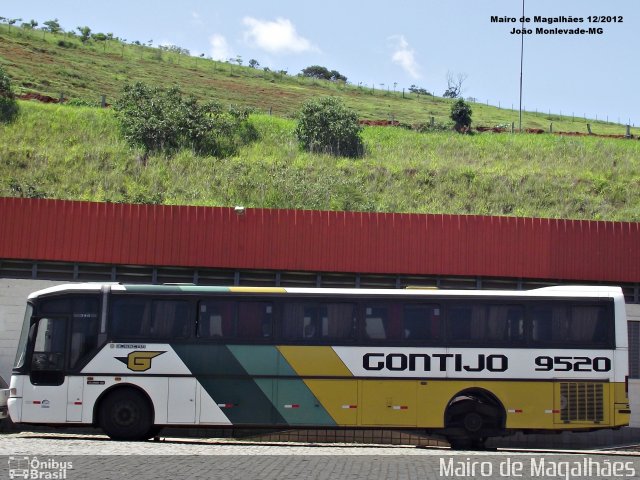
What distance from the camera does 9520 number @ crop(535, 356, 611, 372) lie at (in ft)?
61.5

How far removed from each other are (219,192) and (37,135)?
13613mm

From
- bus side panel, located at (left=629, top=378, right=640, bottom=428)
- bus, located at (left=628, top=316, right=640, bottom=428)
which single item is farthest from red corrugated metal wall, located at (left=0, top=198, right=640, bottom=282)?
bus side panel, located at (left=629, top=378, right=640, bottom=428)

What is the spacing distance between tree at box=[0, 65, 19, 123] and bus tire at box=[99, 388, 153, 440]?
36.0 metres

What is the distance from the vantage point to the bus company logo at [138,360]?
1858cm

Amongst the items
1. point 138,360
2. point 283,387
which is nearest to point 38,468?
point 138,360

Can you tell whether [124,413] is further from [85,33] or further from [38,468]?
[85,33]

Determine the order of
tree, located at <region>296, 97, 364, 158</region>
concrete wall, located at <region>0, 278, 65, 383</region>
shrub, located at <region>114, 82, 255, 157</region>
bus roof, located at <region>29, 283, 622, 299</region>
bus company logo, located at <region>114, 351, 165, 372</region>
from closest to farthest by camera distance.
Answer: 1. bus company logo, located at <region>114, 351, 165, 372</region>
2. bus roof, located at <region>29, 283, 622, 299</region>
3. concrete wall, located at <region>0, 278, 65, 383</region>
4. shrub, located at <region>114, 82, 255, 157</region>
5. tree, located at <region>296, 97, 364, 158</region>

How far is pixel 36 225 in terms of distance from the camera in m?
23.7

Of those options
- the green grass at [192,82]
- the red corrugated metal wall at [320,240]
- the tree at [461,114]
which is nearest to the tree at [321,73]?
the green grass at [192,82]

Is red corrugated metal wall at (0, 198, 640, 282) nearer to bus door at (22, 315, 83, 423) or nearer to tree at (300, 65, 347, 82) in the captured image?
bus door at (22, 315, 83, 423)

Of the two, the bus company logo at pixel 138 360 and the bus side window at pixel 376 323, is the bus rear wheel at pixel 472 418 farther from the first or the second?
the bus company logo at pixel 138 360

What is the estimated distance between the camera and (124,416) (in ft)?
60.8

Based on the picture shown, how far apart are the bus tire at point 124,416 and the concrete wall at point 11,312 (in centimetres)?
595

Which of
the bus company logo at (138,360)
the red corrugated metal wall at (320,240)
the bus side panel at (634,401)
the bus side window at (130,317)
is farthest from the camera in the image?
the bus side panel at (634,401)
